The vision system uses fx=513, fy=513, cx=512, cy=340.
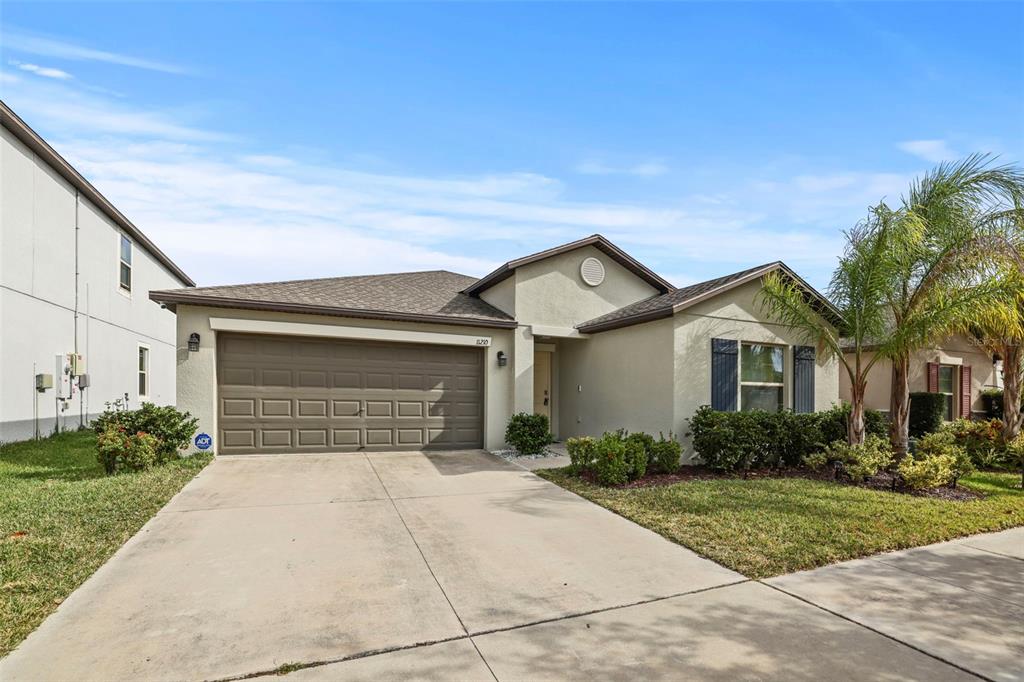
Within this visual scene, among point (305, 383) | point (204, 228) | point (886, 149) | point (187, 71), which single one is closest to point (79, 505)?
point (305, 383)

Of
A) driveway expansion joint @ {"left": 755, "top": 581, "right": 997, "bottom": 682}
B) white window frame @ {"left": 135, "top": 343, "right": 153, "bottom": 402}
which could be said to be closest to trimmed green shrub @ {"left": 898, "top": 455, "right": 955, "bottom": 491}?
driveway expansion joint @ {"left": 755, "top": 581, "right": 997, "bottom": 682}

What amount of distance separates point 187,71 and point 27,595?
7.50 metres

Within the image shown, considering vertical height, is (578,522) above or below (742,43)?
below

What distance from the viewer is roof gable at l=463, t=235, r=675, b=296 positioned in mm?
11502

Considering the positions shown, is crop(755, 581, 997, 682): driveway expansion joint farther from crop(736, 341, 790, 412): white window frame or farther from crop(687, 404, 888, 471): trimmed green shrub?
crop(736, 341, 790, 412): white window frame

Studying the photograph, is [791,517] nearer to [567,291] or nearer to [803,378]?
[803,378]

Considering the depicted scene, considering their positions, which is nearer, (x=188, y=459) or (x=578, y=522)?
(x=578, y=522)

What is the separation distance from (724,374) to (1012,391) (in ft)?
21.5

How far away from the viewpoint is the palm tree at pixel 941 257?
805cm

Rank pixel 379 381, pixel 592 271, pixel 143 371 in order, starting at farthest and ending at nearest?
pixel 143 371 < pixel 592 271 < pixel 379 381

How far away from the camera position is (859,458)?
8.07 metres

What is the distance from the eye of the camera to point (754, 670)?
3.00 meters

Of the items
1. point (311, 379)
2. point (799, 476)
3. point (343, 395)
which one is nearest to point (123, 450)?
point (311, 379)

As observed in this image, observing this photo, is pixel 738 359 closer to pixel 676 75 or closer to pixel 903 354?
pixel 903 354
